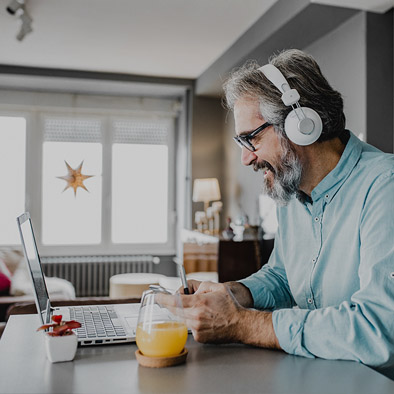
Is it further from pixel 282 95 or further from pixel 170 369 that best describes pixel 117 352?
pixel 282 95

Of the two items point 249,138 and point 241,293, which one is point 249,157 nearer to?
point 249,138

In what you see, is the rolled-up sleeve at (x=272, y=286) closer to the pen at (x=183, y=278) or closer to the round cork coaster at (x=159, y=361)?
the pen at (x=183, y=278)

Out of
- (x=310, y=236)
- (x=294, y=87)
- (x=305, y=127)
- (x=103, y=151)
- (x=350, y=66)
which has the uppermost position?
(x=350, y=66)

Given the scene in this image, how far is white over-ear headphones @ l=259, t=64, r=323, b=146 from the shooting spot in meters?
1.24

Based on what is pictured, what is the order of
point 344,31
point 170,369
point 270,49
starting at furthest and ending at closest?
point 270,49, point 344,31, point 170,369

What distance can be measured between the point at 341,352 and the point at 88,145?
537cm

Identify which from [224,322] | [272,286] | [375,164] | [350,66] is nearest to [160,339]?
[224,322]

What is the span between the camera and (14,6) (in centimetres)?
340

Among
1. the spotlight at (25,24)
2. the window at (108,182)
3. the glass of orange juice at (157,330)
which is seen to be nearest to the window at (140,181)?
the window at (108,182)

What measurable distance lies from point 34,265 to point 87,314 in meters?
0.22

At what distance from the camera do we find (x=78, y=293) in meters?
5.84

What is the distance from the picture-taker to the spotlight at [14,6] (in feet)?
11.1

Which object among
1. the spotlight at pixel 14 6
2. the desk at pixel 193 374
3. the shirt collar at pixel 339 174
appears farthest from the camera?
the spotlight at pixel 14 6

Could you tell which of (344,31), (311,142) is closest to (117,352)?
(311,142)
